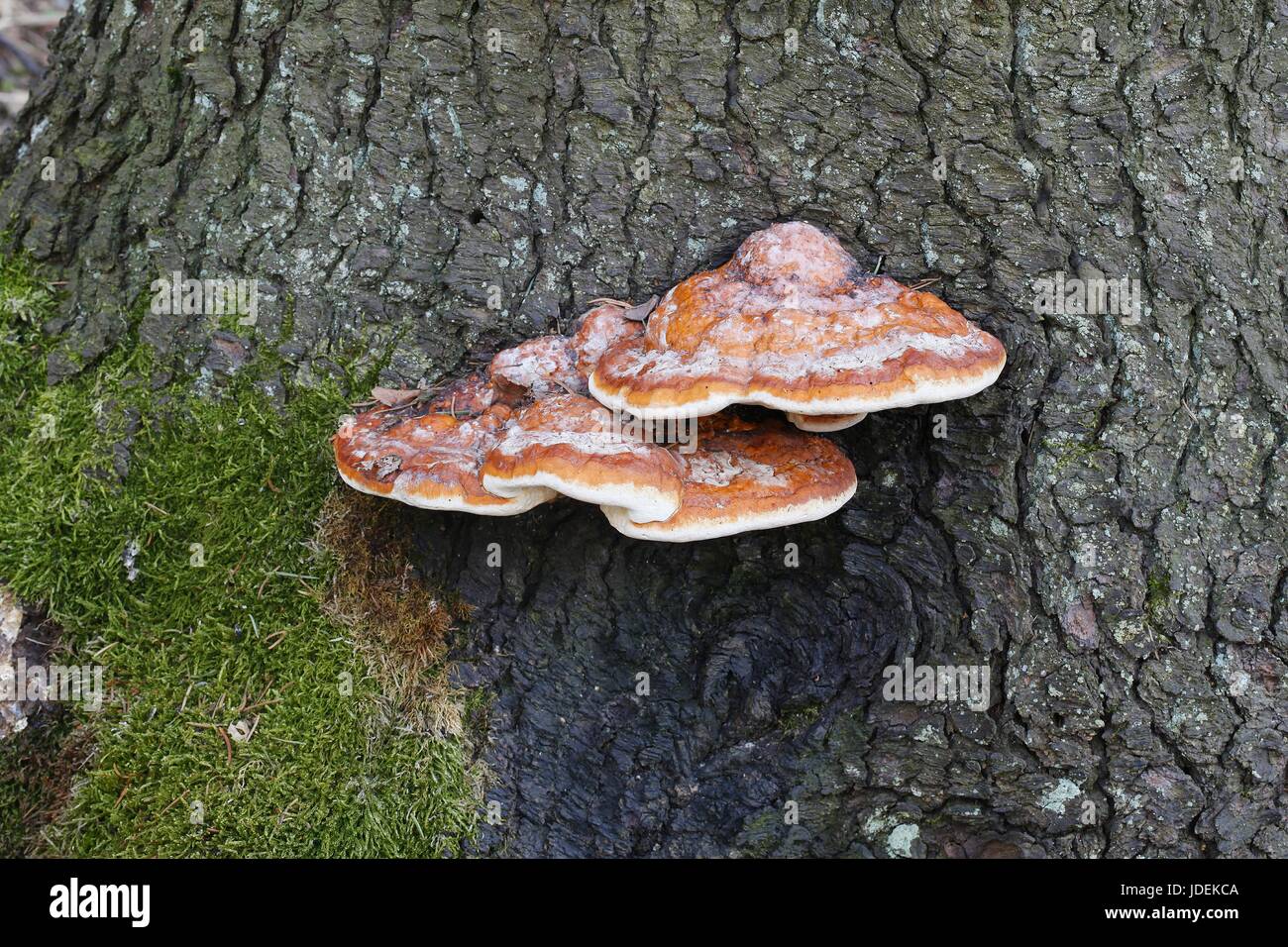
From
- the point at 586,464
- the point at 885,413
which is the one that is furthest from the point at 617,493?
the point at 885,413

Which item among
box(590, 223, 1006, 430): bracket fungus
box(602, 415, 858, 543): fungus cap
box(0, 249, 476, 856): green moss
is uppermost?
box(590, 223, 1006, 430): bracket fungus

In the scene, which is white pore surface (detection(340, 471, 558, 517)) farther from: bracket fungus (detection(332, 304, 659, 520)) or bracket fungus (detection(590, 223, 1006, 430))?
bracket fungus (detection(590, 223, 1006, 430))

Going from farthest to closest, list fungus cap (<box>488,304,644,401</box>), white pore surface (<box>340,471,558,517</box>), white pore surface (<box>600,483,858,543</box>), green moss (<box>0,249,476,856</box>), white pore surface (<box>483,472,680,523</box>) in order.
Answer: green moss (<box>0,249,476,856</box>) < fungus cap (<box>488,304,644,401</box>) < white pore surface (<box>340,471,558,517</box>) < white pore surface (<box>600,483,858,543</box>) < white pore surface (<box>483,472,680,523</box>)

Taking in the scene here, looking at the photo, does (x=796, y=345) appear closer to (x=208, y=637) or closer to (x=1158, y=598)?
(x=1158, y=598)

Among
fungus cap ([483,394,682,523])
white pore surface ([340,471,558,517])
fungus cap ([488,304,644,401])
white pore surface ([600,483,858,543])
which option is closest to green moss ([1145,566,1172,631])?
white pore surface ([600,483,858,543])

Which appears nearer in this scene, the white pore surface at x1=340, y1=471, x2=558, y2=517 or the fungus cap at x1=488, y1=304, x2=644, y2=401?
the white pore surface at x1=340, y1=471, x2=558, y2=517

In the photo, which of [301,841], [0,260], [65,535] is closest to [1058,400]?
[301,841]

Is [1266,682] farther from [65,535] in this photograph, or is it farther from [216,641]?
[65,535]

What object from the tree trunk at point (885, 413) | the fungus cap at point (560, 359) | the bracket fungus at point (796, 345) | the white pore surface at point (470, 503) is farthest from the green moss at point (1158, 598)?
the white pore surface at point (470, 503)
